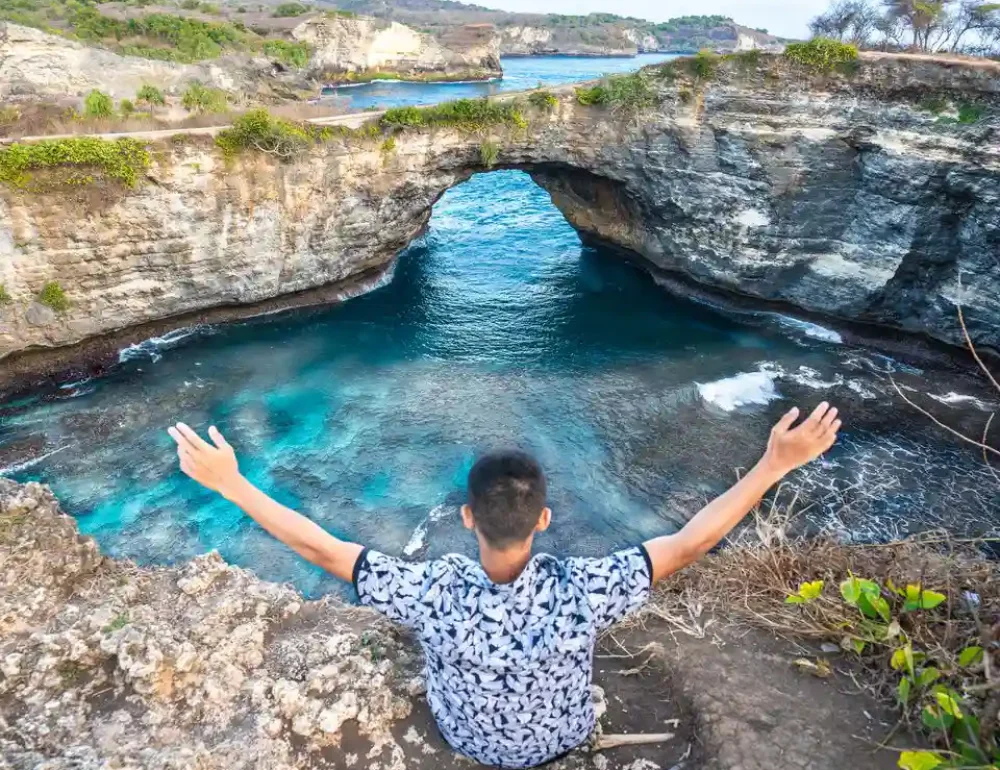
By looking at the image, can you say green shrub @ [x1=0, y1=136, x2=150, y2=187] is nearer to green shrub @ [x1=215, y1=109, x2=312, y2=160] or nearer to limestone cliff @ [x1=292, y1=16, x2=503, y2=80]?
green shrub @ [x1=215, y1=109, x2=312, y2=160]

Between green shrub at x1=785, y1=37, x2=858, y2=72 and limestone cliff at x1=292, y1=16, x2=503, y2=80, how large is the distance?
2596 inches

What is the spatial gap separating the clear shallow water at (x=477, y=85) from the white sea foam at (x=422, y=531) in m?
34.1

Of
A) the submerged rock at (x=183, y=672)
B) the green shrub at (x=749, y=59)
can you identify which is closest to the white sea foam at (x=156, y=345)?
the submerged rock at (x=183, y=672)

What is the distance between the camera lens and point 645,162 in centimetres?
2286

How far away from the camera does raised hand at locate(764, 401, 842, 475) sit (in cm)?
339

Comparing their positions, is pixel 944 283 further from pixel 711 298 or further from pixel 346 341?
pixel 346 341

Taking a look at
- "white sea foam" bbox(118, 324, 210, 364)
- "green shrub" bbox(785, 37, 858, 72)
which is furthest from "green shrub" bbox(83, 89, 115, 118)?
"green shrub" bbox(785, 37, 858, 72)

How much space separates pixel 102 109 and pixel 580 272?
711 inches

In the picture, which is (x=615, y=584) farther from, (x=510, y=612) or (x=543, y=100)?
(x=543, y=100)

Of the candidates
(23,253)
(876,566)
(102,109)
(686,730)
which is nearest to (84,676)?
(686,730)

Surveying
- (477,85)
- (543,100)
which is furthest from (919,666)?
(477,85)

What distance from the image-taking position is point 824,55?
63.6 ft

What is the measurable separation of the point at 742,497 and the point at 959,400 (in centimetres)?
1986

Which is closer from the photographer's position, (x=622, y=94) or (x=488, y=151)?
(x=622, y=94)
